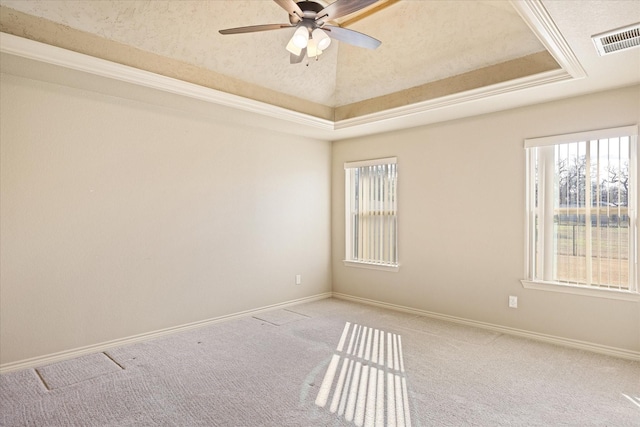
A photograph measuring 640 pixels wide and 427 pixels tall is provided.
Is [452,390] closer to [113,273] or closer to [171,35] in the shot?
[113,273]

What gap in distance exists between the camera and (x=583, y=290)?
144 inches

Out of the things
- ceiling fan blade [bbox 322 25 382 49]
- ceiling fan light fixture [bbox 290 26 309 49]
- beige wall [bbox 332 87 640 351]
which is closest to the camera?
ceiling fan light fixture [bbox 290 26 309 49]

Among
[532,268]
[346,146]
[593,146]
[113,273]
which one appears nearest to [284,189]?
[346,146]

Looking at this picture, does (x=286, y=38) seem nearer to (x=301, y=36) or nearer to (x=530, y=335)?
(x=301, y=36)

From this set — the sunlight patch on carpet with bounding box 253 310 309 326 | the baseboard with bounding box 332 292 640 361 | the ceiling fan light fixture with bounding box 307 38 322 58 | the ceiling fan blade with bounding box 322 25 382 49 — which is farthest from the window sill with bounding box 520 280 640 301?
the ceiling fan light fixture with bounding box 307 38 322 58

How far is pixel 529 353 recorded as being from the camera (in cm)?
356

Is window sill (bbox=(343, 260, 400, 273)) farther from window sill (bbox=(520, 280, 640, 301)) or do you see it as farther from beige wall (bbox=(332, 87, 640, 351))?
window sill (bbox=(520, 280, 640, 301))

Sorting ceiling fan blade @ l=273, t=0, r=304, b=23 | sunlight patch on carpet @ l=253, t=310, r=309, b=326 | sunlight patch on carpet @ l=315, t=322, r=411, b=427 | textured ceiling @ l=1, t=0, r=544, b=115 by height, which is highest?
textured ceiling @ l=1, t=0, r=544, b=115

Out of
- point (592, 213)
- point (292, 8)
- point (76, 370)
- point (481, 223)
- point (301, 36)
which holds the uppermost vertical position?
point (292, 8)

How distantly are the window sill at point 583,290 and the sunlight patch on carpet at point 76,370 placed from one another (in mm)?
4019

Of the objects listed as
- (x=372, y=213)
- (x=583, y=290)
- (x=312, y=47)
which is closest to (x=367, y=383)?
(x=583, y=290)

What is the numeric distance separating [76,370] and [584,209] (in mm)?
4815

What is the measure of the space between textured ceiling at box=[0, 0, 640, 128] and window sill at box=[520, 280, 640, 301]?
1.86 m

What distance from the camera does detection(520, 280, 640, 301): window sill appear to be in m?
3.43
